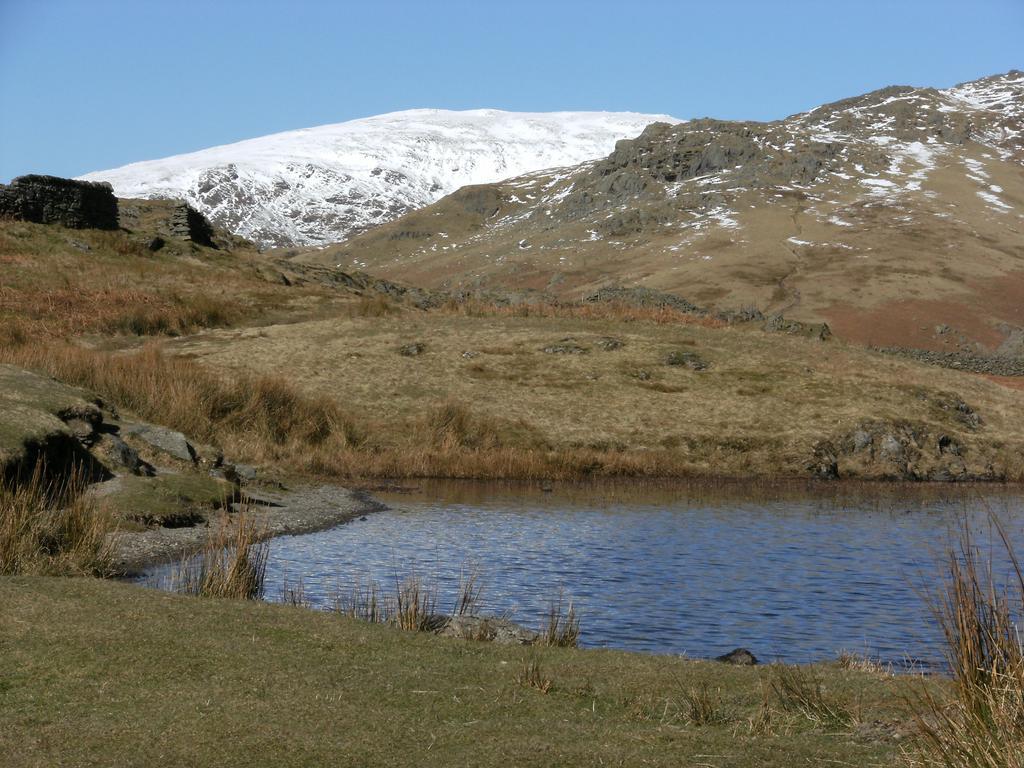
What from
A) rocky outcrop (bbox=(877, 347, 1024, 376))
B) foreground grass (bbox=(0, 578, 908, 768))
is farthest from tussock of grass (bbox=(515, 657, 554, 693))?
rocky outcrop (bbox=(877, 347, 1024, 376))

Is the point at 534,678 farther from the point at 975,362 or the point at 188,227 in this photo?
the point at 975,362

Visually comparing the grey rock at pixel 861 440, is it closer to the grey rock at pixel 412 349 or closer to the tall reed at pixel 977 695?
the grey rock at pixel 412 349

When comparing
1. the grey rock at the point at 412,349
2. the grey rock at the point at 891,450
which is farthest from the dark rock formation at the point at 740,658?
the grey rock at the point at 412,349

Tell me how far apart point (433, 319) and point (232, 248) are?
27.1m

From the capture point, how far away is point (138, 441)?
2734 cm

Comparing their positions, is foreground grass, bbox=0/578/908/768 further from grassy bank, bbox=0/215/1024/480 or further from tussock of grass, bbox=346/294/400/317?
tussock of grass, bbox=346/294/400/317

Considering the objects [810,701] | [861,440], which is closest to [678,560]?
[810,701]

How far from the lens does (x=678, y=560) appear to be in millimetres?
22703

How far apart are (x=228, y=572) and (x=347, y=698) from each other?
5.49 meters

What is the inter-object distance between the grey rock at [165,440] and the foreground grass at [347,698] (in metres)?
14.5

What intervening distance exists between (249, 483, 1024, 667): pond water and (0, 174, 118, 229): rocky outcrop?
3800 centimetres

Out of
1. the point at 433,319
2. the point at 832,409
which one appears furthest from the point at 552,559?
the point at 433,319

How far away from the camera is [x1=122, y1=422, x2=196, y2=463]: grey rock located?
90.3 feet

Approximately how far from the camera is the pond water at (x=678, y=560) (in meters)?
16.7
